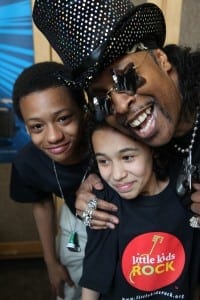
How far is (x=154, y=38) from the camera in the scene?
31.3 inches

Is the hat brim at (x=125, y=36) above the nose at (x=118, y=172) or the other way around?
above

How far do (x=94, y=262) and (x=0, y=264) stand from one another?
1.29 m

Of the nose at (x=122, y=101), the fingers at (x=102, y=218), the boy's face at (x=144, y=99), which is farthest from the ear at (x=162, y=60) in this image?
the fingers at (x=102, y=218)

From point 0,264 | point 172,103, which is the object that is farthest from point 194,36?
point 0,264

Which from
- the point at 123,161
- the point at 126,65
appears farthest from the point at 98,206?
the point at 126,65

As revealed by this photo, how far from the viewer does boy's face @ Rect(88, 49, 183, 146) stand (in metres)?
0.75

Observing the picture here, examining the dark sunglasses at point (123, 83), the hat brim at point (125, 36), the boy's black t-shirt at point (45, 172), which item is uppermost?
the hat brim at point (125, 36)

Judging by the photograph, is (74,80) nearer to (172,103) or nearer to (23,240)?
(172,103)

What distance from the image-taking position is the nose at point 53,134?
3.15 ft

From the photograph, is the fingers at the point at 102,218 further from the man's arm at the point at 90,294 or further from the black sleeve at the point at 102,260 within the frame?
the man's arm at the point at 90,294

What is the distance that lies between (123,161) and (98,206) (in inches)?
5.9

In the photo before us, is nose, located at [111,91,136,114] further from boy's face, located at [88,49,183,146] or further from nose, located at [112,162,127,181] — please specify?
nose, located at [112,162,127,181]

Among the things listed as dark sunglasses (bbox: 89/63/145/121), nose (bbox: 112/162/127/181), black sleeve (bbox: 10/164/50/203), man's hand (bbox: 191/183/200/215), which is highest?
dark sunglasses (bbox: 89/63/145/121)

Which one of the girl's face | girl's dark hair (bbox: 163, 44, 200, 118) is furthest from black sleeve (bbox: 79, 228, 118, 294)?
girl's dark hair (bbox: 163, 44, 200, 118)
